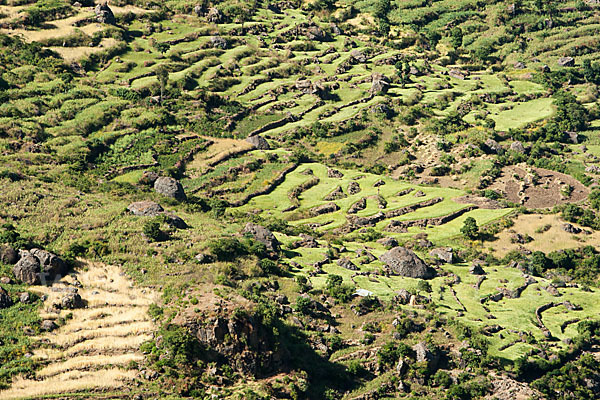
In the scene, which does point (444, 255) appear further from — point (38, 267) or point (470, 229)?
point (38, 267)

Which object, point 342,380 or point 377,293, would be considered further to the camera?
point 377,293

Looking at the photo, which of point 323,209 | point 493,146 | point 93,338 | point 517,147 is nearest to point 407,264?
point 323,209

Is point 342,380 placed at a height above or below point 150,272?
below

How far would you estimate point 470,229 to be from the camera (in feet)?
403

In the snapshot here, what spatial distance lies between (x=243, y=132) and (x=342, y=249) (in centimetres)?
8089

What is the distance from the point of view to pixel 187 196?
420ft

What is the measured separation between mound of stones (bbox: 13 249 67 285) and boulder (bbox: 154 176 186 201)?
4965cm

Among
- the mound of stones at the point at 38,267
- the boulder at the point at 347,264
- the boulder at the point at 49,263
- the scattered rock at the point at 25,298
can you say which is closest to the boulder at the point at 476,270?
the boulder at the point at 347,264

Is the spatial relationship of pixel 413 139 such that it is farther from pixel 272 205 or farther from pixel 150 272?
pixel 150 272

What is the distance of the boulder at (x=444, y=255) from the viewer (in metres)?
111

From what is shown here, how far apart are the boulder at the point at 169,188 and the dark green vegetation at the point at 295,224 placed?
0.32m

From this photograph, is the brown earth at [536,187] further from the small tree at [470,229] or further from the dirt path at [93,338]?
the dirt path at [93,338]

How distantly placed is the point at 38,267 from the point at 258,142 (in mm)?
103217

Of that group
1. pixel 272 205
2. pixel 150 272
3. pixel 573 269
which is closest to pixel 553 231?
pixel 573 269
